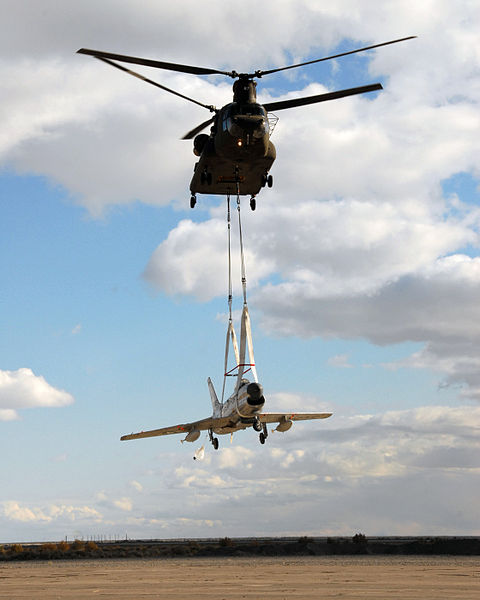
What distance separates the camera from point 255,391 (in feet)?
93.8

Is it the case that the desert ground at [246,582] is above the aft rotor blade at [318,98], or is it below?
below

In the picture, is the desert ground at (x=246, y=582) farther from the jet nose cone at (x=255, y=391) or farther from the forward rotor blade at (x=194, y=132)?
the forward rotor blade at (x=194, y=132)

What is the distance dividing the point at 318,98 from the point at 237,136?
13.7 feet

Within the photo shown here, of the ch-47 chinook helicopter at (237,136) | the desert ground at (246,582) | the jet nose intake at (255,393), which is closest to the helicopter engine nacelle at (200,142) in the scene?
the ch-47 chinook helicopter at (237,136)

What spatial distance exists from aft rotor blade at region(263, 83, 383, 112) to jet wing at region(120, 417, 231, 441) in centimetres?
1448

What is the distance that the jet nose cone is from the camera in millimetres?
28578

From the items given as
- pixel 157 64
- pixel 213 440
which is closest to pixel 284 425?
pixel 213 440

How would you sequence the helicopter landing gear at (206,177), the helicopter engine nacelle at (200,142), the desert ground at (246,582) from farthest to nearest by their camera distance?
the helicopter engine nacelle at (200,142)
the helicopter landing gear at (206,177)
the desert ground at (246,582)

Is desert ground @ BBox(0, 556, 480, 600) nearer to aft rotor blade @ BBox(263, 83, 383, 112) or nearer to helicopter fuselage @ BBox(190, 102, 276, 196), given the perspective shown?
helicopter fuselage @ BBox(190, 102, 276, 196)

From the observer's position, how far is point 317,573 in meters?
34.6

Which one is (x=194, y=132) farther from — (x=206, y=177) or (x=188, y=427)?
(x=188, y=427)

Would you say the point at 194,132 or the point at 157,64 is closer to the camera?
the point at 157,64

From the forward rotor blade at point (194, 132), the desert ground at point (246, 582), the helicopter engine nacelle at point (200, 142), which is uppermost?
the forward rotor blade at point (194, 132)

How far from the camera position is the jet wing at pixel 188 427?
35.9m
